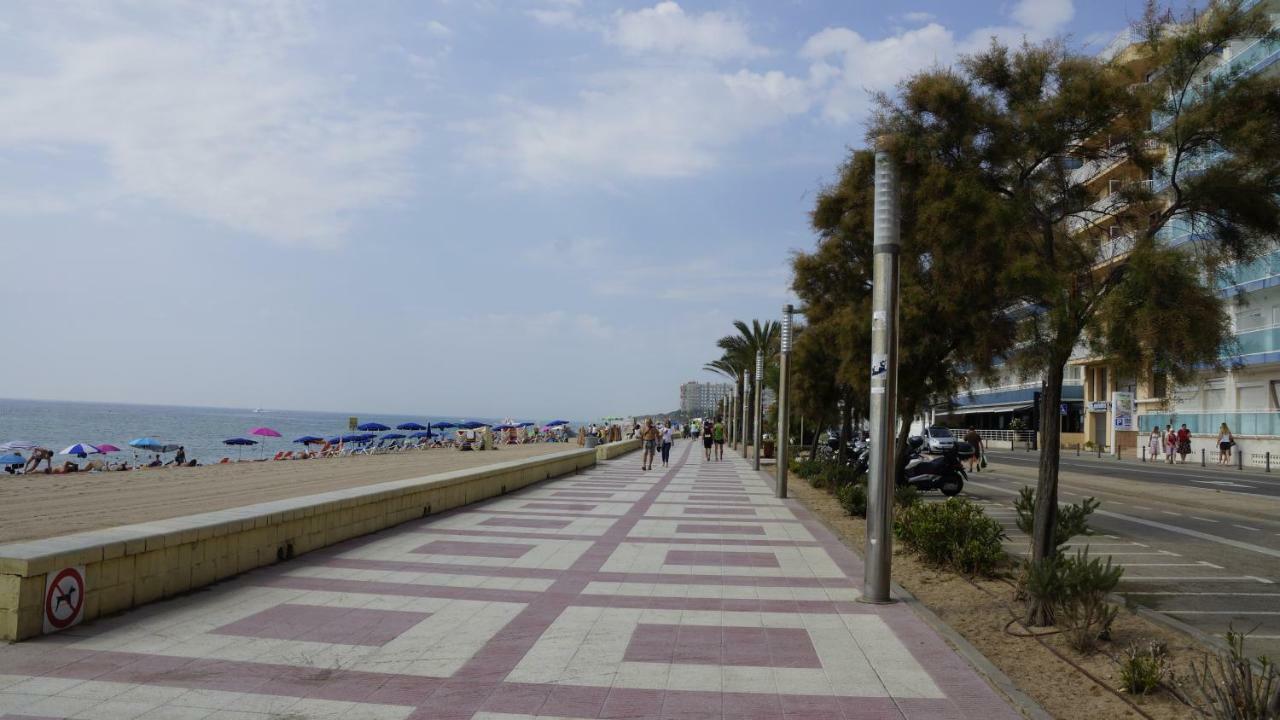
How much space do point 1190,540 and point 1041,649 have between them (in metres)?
8.88

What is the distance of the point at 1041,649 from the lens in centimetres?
657

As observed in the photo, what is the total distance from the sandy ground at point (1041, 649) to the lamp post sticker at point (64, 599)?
20.9 feet

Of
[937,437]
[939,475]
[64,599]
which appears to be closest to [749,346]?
[937,437]

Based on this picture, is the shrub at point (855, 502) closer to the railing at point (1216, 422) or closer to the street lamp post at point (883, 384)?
the street lamp post at point (883, 384)

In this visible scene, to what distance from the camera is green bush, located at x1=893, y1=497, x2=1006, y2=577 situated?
9477 millimetres

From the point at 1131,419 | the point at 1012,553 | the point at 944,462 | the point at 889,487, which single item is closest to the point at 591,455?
the point at 944,462

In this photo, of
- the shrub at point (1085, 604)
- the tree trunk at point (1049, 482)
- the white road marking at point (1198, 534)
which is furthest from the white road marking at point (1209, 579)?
the shrub at point (1085, 604)

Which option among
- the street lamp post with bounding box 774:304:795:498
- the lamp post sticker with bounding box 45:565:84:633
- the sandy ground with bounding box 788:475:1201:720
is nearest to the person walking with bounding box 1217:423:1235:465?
the street lamp post with bounding box 774:304:795:498

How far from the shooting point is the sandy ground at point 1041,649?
530 centimetres

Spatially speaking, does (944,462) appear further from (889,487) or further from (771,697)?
(771,697)

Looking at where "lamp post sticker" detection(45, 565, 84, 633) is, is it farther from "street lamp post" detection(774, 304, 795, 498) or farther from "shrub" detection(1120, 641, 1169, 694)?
"street lamp post" detection(774, 304, 795, 498)

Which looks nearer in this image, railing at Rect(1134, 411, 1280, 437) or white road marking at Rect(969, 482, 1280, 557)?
white road marking at Rect(969, 482, 1280, 557)

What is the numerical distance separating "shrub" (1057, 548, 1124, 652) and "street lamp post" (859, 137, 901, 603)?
4.99ft

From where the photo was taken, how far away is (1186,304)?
7.69m
